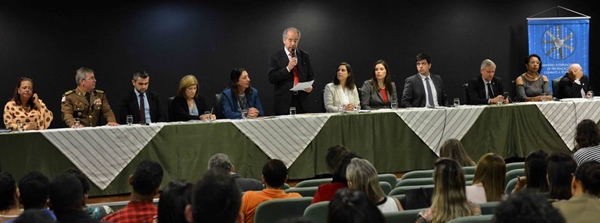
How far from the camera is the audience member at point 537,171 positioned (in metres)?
4.53

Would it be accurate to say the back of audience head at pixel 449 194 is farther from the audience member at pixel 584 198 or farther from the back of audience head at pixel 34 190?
the back of audience head at pixel 34 190

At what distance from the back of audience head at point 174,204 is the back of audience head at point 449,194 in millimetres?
1249

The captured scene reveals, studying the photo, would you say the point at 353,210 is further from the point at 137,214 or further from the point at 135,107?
the point at 135,107

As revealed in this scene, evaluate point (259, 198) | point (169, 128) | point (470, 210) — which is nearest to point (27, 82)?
point (169, 128)

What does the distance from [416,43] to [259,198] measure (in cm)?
719

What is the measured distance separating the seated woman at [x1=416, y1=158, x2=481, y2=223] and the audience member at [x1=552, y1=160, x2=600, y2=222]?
410mm

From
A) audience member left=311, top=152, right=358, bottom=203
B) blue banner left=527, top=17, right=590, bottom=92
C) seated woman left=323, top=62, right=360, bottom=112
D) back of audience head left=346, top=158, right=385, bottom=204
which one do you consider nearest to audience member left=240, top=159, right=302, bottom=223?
audience member left=311, top=152, right=358, bottom=203

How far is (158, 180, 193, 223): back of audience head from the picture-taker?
3234 millimetres

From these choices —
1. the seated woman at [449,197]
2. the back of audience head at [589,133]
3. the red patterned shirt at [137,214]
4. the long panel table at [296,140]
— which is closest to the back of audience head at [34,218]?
the red patterned shirt at [137,214]

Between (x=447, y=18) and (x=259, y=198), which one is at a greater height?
(x=447, y=18)

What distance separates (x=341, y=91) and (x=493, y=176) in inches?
183

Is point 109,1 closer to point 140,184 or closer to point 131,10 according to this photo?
point 131,10

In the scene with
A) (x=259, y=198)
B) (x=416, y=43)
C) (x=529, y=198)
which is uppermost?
(x=416, y=43)

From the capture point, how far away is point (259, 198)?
4.79 metres
